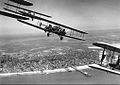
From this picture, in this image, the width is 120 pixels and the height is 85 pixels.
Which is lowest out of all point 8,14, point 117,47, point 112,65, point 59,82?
point 59,82

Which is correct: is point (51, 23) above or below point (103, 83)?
above

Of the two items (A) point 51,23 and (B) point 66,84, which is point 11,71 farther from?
(A) point 51,23

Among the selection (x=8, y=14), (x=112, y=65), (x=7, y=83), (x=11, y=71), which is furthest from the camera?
(x=11, y=71)

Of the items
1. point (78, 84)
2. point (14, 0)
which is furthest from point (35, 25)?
A: point (78, 84)

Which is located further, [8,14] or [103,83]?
[103,83]

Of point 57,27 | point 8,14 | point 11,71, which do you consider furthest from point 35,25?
point 11,71

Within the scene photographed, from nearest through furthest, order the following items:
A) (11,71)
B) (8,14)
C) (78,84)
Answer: (8,14), (78,84), (11,71)

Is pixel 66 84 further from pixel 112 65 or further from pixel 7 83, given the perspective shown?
pixel 112 65

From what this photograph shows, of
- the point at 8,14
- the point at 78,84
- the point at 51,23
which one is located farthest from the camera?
the point at 78,84

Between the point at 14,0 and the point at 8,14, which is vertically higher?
the point at 14,0
